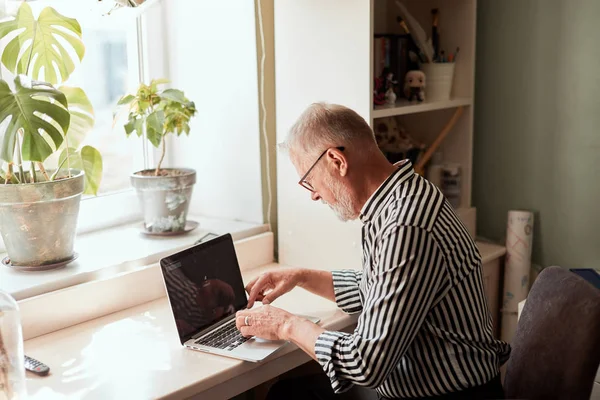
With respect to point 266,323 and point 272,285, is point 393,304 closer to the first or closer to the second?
point 266,323

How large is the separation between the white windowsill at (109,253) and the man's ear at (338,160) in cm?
70

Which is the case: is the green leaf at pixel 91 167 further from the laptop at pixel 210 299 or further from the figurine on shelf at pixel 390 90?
the figurine on shelf at pixel 390 90

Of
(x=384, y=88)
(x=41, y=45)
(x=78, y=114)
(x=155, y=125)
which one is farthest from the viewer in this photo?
(x=384, y=88)

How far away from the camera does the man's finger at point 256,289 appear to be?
1.90 m

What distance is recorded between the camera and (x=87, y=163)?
2.04 meters

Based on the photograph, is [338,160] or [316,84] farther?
[316,84]

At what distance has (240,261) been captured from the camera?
2.25m

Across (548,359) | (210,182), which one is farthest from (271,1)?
(548,359)

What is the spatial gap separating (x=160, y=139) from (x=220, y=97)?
31cm

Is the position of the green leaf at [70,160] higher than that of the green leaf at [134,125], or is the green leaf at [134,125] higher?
the green leaf at [134,125]

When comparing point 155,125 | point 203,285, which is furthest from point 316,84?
point 203,285

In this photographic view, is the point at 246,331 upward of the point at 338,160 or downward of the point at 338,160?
downward

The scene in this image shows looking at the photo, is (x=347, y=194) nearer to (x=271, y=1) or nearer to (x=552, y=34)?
(x=271, y=1)

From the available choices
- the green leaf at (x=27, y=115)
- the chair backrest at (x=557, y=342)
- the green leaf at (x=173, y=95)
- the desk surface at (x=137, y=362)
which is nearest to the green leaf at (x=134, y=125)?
the green leaf at (x=173, y=95)
